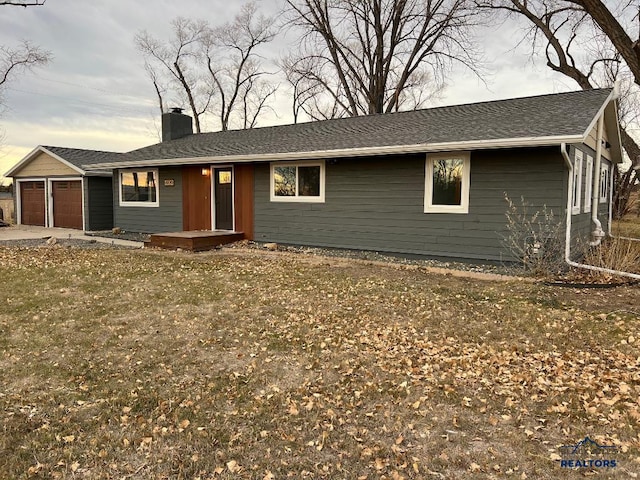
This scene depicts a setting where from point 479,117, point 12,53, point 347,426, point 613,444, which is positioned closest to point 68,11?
point 12,53

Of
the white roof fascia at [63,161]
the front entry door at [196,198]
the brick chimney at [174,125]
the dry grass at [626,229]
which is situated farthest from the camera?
the brick chimney at [174,125]

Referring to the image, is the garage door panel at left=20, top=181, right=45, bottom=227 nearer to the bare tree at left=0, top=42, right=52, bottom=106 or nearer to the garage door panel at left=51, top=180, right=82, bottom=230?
the garage door panel at left=51, top=180, right=82, bottom=230

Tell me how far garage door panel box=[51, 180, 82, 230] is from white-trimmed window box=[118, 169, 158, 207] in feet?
10.3

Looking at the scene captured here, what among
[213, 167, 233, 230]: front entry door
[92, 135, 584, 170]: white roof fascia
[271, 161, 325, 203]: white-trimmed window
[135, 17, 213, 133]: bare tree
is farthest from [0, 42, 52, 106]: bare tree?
[271, 161, 325, 203]: white-trimmed window

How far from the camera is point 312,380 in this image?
11.3 ft

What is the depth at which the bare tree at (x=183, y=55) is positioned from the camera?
28.5 meters

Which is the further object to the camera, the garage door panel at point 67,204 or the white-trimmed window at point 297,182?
the garage door panel at point 67,204

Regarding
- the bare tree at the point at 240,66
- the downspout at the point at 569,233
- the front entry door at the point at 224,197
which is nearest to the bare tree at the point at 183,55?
the bare tree at the point at 240,66

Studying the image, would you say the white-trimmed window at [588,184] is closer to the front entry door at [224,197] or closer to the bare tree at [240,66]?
the front entry door at [224,197]

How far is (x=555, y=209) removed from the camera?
7.42m

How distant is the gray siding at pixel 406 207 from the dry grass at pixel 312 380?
81.7 inches

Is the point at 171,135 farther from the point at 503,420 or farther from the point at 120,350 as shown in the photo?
the point at 503,420

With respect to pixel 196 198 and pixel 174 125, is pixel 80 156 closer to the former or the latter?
pixel 174 125

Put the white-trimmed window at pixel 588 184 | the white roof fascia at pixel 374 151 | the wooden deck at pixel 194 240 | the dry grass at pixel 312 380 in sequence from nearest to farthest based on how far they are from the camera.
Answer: the dry grass at pixel 312 380
the white roof fascia at pixel 374 151
the white-trimmed window at pixel 588 184
the wooden deck at pixel 194 240
